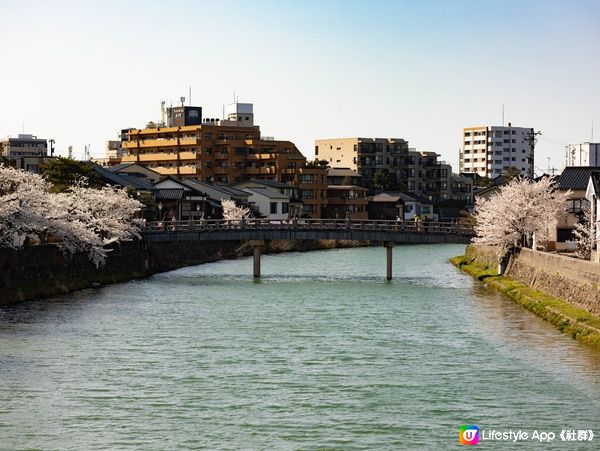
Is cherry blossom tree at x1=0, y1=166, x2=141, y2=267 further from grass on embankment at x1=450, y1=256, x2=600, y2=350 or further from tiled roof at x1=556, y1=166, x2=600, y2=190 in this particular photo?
tiled roof at x1=556, y1=166, x2=600, y2=190

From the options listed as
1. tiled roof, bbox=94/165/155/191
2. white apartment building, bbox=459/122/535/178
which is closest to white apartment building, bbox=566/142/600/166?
tiled roof, bbox=94/165/155/191

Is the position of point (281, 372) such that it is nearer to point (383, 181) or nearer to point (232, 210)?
point (232, 210)

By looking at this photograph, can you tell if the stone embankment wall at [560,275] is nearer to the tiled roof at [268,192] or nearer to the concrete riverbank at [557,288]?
the concrete riverbank at [557,288]

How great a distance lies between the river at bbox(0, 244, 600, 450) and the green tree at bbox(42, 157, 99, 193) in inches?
981

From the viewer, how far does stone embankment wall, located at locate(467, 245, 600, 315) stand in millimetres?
39562

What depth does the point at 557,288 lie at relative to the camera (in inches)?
1833

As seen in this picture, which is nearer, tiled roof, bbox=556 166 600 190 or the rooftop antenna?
tiled roof, bbox=556 166 600 190

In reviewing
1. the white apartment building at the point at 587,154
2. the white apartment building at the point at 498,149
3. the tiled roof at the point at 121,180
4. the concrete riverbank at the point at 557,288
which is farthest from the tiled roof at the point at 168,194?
the white apartment building at the point at 498,149

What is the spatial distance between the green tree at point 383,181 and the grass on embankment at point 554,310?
78.9 metres

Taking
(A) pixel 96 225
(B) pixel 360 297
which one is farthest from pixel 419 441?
(A) pixel 96 225

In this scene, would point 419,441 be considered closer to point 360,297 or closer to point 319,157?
point 360,297

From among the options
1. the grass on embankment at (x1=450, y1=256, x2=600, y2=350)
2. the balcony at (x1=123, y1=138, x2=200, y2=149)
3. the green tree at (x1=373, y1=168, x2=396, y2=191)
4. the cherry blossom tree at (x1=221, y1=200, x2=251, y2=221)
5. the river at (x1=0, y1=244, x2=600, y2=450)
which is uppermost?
Answer: the balcony at (x1=123, y1=138, x2=200, y2=149)

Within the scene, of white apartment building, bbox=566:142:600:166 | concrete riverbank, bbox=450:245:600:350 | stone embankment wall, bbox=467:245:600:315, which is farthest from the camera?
white apartment building, bbox=566:142:600:166

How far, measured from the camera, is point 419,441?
76.7 ft
